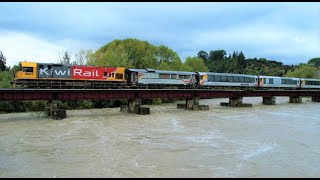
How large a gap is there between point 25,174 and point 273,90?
59.5 metres

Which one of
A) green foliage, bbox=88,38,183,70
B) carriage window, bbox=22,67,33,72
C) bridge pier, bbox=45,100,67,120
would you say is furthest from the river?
green foliage, bbox=88,38,183,70

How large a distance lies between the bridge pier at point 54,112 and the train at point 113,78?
2.30 meters

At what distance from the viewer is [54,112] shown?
3612 centimetres

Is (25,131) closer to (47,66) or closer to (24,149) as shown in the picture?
(24,149)

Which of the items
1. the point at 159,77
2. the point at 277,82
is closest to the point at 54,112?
the point at 159,77

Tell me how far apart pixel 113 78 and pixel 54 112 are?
38.0ft

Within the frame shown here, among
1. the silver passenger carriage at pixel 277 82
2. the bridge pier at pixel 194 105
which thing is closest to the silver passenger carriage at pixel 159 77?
the bridge pier at pixel 194 105

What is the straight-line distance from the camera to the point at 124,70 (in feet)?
154

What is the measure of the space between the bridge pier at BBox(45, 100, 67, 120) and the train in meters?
2.30

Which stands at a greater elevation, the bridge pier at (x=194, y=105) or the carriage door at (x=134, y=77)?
the carriage door at (x=134, y=77)

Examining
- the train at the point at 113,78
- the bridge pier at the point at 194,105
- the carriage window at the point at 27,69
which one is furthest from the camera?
the bridge pier at the point at 194,105

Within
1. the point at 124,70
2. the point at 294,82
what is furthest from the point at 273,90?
the point at 124,70

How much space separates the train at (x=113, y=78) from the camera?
38.2 m

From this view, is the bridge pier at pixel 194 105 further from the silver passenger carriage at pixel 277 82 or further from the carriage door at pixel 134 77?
the silver passenger carriage at pixel 277 82
